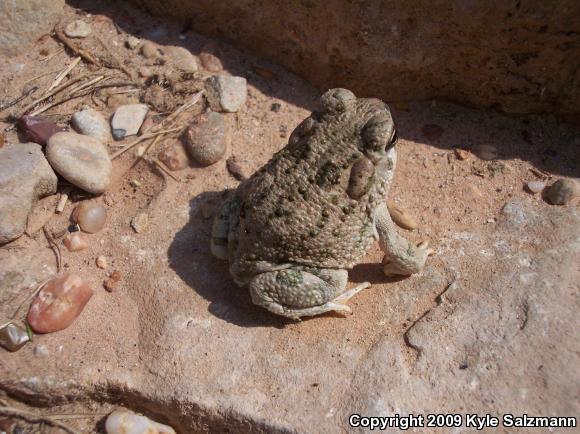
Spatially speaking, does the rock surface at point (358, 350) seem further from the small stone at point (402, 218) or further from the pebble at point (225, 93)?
the pebble at point (225, 93)

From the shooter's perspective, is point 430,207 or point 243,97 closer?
point 430,207

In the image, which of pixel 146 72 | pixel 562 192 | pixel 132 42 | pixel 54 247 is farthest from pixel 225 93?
pixel 562 192

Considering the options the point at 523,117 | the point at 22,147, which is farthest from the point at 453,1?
the point at 22,147

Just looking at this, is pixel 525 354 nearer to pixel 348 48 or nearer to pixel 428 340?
pixel 428 340

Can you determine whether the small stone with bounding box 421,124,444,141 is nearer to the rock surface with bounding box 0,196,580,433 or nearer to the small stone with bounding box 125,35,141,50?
the rock surface with bounding box 0,196,580,433

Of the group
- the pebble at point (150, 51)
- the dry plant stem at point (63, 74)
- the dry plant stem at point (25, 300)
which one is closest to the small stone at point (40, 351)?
the dry plant stem at point (25, 300)
